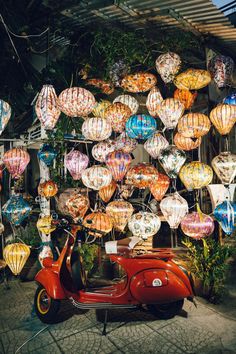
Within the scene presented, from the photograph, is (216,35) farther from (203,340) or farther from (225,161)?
(203,340)

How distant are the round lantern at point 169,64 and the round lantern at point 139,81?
0.29 m

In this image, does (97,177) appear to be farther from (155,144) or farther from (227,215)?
(227,215)

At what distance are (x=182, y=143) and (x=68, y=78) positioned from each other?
10.4 feet

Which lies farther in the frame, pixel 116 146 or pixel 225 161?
pixel 116 146

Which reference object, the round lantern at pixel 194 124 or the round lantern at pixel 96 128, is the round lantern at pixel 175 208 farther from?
the round lantern at pixel 96 128

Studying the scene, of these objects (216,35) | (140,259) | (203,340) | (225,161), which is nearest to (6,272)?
(140,259)

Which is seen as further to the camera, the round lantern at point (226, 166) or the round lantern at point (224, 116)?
the round lantern at point (224, 116)

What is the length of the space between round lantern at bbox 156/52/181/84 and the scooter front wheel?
16.8ft

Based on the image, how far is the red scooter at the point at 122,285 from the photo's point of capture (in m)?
4.21

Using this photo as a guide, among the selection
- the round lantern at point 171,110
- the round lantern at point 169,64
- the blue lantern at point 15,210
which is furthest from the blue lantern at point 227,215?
the blue lantern at point 15,210

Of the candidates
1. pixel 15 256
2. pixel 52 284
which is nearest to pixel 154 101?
pixel 52 284

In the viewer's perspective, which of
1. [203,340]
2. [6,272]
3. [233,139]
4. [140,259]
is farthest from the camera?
[233,139]

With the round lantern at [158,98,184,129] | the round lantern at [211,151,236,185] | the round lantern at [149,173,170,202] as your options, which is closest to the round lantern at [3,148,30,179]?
the round lantern at [149,173,170,202]

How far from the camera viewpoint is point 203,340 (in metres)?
4.00
